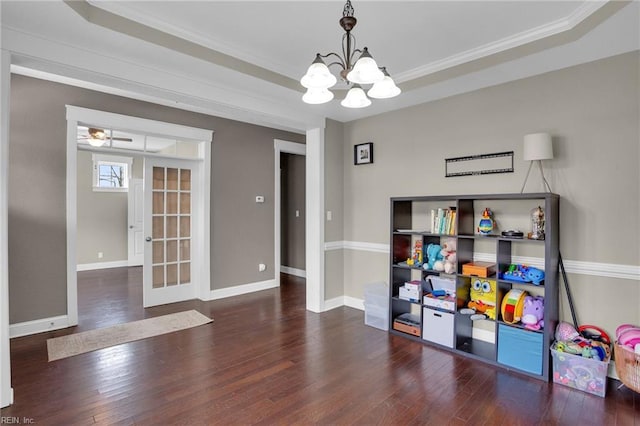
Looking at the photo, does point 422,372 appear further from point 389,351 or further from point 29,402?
point 29,402

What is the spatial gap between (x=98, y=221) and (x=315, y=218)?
5.60 meters

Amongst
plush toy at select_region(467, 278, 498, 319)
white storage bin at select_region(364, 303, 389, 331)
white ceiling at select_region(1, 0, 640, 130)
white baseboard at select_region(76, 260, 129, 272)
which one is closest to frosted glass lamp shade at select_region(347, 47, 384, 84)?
white ceiling at select_region(1, 0, 640, 130)

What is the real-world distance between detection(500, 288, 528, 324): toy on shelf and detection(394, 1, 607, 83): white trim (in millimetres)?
2004

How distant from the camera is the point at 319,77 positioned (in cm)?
181

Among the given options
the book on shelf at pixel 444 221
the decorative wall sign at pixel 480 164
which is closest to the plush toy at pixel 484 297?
the book on shelf at pixel 444 221

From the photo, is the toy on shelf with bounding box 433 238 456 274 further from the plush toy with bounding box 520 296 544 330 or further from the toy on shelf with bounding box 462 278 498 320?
the plush toy with bounding box 520 296 544 330

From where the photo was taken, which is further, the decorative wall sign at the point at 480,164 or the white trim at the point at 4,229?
the decorative wall sign at the point at 480,164

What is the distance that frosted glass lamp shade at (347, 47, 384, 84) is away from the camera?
178 centimetres

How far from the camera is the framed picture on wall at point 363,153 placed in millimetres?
4148

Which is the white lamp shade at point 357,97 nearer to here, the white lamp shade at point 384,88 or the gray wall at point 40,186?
the white lamp shade at point 384,88

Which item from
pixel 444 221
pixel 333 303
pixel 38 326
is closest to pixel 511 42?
pixel 444 221

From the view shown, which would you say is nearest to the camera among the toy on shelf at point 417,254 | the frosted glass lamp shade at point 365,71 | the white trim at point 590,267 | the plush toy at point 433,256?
the frosted glass lamp shade at point 365,71

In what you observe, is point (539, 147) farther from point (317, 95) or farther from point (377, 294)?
point (377, 294)

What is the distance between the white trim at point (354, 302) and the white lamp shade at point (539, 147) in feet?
8.31
